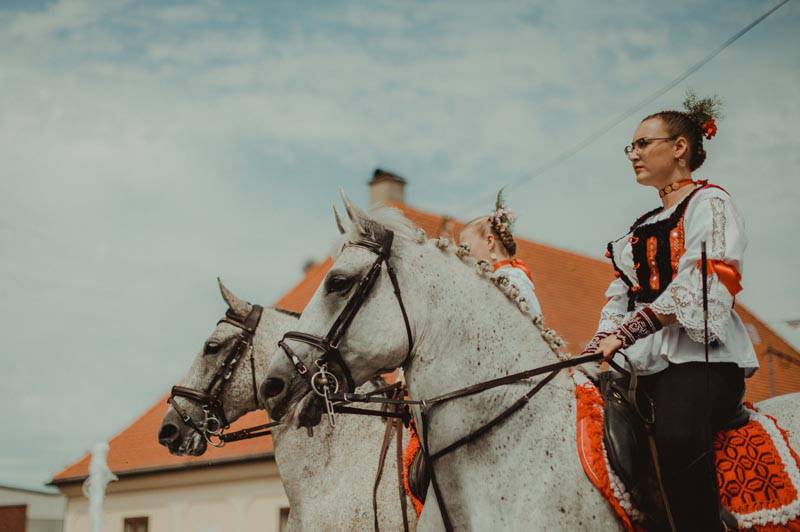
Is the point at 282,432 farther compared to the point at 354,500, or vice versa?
the point at 282,432

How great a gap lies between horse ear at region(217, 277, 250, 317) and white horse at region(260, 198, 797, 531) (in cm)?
292

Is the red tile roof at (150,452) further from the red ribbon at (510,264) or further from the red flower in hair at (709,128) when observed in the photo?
the red flower in hair at (709,128)

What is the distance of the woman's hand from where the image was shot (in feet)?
14.0

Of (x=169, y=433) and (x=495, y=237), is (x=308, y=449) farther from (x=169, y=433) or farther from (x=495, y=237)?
(x=495, y=237)

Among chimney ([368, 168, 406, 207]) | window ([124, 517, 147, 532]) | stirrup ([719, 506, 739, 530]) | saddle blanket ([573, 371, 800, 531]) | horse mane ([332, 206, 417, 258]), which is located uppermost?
chimney ([368, 168, 406, 207])

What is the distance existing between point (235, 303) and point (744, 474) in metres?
4.38

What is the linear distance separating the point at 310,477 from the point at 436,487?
2443mm

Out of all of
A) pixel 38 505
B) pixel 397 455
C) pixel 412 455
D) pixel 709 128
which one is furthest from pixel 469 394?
pixel 38 505

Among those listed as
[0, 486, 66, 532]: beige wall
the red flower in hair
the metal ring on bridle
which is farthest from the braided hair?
[0, 486, 66, 532]: beige wall

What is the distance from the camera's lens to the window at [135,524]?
2447 centimetres

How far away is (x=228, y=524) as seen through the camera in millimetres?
22141

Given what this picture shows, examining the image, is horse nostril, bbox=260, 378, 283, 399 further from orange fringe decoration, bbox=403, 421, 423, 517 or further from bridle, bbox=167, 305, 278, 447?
bridle, bbox=167, 305, 278, 447

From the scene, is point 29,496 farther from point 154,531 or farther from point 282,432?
point 282,432

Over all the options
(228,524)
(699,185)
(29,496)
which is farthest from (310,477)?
(29,496)
